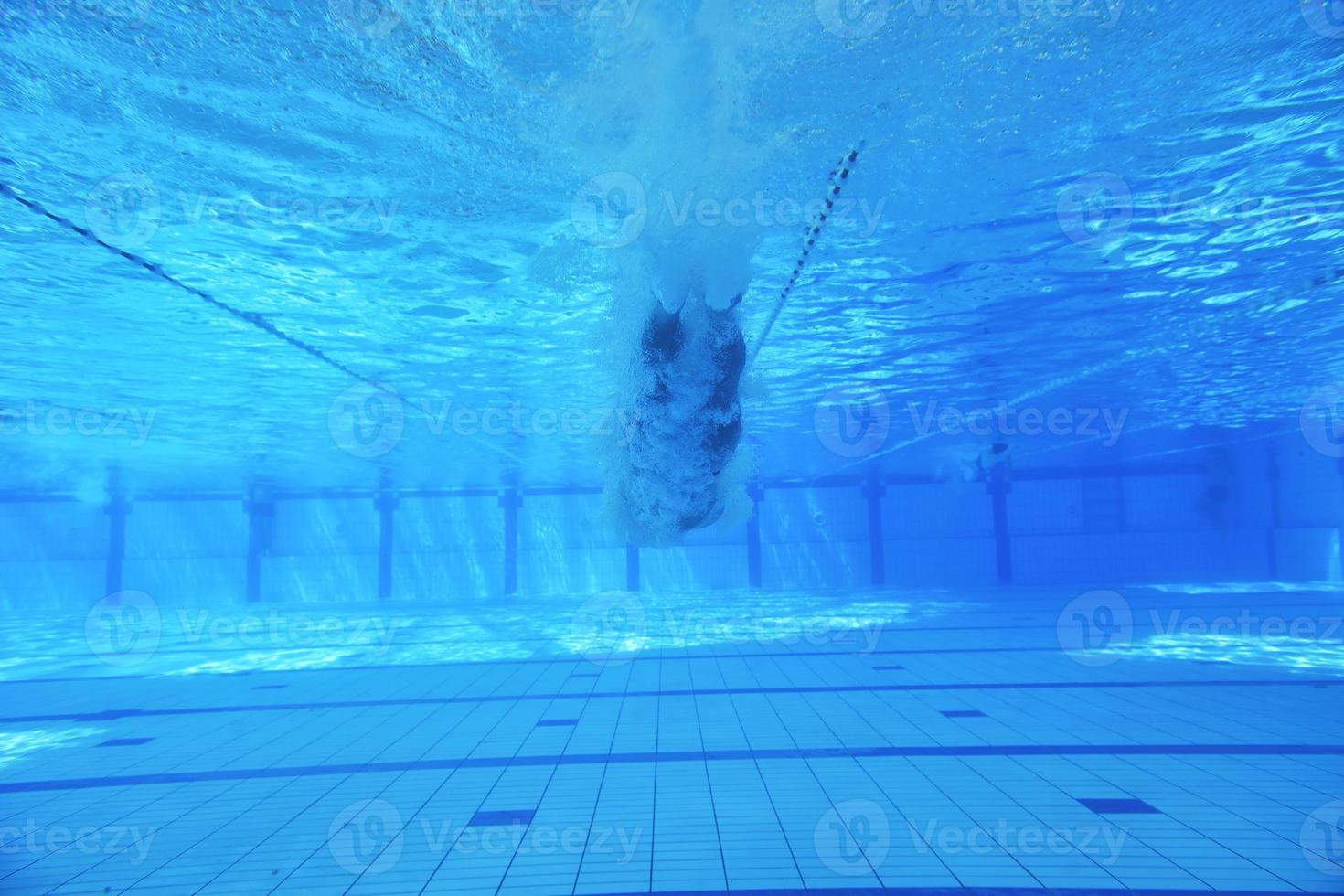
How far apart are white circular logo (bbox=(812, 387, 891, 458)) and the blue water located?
316 millimetres

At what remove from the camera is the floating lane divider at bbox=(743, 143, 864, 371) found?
20.4ft

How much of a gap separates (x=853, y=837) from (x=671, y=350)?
178 inches

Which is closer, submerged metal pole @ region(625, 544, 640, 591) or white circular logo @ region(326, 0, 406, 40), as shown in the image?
white circular logo @ region(326, 0, 406, 40)

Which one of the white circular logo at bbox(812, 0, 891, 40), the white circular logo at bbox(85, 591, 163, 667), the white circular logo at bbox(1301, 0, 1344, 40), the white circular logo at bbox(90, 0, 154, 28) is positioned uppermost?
the white circular logo at bbox(1301, 0, 1344, 40)

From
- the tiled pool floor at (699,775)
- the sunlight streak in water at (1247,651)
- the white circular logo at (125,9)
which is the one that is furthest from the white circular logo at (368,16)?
the sunlight streak in water at (1247,651)

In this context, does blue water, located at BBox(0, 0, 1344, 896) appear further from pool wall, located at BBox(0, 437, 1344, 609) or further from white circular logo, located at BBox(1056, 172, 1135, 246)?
pool wall, located at BBox(0, 437, 1344, 609)

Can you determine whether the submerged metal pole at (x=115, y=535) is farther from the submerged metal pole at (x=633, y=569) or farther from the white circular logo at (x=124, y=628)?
the submerged metal pole at (x=633, y=569)

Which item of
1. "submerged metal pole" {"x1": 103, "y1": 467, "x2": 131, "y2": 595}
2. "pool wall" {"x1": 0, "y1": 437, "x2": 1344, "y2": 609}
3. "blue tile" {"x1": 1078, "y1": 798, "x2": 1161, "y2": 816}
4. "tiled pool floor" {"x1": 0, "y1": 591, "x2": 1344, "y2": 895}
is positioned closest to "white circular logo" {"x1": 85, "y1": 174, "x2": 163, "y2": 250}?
"tiled pool floor" {"x1": 0, "y1": 591, "x2": 1344, "y2": 895}

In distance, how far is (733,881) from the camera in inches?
164

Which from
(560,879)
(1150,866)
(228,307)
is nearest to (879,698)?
(1150,866)

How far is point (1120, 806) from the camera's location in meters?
5.05

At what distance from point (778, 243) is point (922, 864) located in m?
6.18

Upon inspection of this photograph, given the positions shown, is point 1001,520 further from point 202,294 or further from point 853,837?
point 202,294

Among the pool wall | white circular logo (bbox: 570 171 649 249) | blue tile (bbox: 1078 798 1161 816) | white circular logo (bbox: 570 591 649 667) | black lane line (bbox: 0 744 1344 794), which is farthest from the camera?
the pool wall
